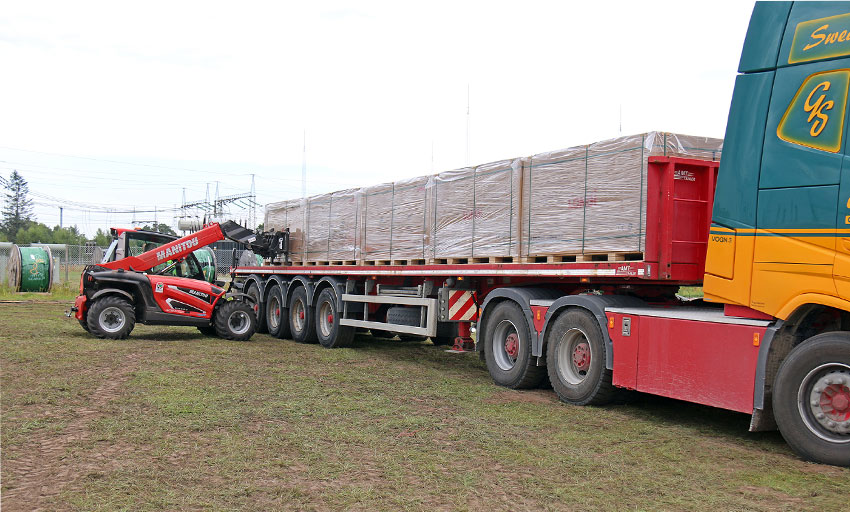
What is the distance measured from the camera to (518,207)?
9.85 m

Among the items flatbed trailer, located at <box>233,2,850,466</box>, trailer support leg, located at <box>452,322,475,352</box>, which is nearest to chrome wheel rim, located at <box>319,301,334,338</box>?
trailer support leg, located at <box>452,322,475,352</box>

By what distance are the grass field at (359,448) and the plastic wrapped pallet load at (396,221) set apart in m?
2.55

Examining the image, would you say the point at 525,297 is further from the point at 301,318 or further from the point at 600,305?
the point at 301,318

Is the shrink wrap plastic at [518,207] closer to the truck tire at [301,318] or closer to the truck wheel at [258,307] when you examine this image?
the truck tire at [301,318]

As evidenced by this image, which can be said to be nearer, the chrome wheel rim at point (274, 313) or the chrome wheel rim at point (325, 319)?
the chrome wheel rim at point (325, 319)

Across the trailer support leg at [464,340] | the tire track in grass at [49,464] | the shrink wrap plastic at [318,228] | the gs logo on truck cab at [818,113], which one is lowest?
the tire track in grass at [49,464]

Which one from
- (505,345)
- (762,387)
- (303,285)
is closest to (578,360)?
(505,345)

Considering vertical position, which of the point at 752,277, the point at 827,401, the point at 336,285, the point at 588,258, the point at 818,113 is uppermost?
the point at 818,113

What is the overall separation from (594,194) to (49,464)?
6061mm

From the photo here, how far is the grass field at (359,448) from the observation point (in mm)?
5199

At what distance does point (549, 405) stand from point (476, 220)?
3.07 metres

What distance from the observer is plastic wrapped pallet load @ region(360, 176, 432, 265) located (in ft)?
40.2

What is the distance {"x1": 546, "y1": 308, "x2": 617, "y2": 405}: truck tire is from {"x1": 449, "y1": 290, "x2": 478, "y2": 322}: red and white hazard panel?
2.38 metres

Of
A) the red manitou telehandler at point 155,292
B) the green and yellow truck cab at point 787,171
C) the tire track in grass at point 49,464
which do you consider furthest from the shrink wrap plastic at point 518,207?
the tire track in grass at point 49,464
